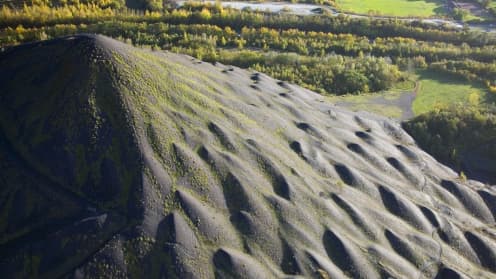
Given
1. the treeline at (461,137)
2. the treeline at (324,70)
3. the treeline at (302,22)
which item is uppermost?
the treeline at (302,22)

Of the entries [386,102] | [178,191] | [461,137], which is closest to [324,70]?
[386,102]

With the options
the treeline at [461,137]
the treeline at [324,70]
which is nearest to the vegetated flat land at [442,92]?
the treeline at [324,70]

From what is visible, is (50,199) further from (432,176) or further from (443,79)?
(443,79)

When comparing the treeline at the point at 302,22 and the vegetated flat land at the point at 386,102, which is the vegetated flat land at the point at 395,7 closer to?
the treeline at the point at 302,22

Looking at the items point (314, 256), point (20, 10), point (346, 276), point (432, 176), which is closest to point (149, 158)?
point (314, 256)

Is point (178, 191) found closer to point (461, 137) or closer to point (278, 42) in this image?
point (461, 137)

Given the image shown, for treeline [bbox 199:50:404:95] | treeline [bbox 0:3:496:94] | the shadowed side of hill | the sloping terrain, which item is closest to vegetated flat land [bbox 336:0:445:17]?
treeline [bbox 0:3:496:94]

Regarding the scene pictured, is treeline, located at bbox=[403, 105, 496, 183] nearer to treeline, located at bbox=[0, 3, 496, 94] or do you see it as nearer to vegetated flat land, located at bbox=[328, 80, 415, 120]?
vegetated flat land, located at bbox=[328, 80, 415, 120]
